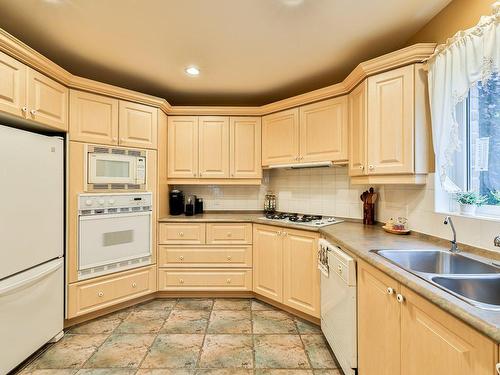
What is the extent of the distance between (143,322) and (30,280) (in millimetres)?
1014

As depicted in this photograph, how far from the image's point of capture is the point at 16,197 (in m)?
1.73

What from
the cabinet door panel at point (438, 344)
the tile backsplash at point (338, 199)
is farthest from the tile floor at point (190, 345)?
the tile backsplash at point (338, 199)

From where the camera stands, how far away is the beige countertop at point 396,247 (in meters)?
0.75

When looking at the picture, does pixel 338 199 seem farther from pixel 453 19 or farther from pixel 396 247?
pixel 453 19

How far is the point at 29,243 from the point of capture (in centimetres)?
182

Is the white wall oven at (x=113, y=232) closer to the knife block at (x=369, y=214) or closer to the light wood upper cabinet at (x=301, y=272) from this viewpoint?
the light wood upper cabinet at (x=301, y=272)

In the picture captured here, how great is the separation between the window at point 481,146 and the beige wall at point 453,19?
0.38 metres

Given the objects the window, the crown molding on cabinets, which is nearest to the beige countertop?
the window

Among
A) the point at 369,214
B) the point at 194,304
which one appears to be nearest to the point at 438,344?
the point at 369,214

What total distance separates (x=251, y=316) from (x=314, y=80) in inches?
100

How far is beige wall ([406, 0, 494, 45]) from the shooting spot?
148 cm

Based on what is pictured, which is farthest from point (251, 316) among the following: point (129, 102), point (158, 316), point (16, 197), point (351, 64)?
point (351, 64)

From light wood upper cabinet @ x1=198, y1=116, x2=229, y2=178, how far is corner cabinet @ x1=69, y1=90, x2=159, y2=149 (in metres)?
0.55

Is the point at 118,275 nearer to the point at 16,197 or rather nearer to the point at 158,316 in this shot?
the point at 158,316
